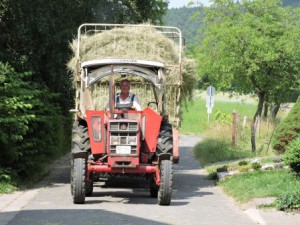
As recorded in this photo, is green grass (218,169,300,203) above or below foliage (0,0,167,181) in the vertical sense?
below

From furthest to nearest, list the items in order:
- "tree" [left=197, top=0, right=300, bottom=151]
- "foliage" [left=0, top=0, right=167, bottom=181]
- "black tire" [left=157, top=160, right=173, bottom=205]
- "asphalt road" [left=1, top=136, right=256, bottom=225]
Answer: "tree" [left=197, top=0, right=300, bottom=151]
"foliage" [left=0, top=0, right=167, bottom=181]
"black tire" [left=157, top=160, right=173, bottom=205]
"asphalt road" [left=1, top=136, right=256, bottom=225]

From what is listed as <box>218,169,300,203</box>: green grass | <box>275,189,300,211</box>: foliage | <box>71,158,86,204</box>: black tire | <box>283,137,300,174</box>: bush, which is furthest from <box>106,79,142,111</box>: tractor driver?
<box>275,189,300,211</box>: foliage

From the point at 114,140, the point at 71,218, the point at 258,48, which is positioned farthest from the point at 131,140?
the point at 258,48

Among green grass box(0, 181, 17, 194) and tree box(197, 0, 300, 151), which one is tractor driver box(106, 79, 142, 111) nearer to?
green grass box(0, 181, 17, 194)

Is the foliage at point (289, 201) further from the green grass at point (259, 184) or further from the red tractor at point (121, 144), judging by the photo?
the red tractor at point (121, 144)

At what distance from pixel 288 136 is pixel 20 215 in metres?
11.0

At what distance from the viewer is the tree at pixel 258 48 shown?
83.7 ft

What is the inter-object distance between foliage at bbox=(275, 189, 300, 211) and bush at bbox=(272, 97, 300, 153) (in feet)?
27.6

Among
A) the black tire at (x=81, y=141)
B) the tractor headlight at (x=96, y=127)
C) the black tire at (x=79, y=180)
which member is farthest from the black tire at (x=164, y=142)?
the black tire at (x=79, y=180)

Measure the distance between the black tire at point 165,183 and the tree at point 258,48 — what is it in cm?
1249

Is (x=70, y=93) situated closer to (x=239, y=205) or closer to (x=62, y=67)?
(x=62, y=67)

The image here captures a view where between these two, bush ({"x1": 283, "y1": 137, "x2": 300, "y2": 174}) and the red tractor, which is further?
bush ({"x1": 283, "y1": 137, "x2": 300, "y2": 174})

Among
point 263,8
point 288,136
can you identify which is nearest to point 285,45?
point 263,8

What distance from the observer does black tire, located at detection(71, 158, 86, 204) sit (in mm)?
12617
